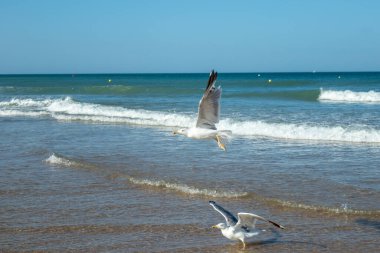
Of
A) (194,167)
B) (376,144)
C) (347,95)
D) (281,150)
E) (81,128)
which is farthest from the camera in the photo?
(347,95)

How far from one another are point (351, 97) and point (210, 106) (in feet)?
77.7

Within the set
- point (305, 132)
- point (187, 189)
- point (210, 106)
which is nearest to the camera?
point (210, 106)

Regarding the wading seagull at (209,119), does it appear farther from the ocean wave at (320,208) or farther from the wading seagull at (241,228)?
the wading seagull at (241,228)

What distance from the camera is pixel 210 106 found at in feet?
26.7

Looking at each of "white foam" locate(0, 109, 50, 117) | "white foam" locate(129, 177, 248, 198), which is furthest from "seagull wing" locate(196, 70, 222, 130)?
"white foam" locate(0, 109, 50, 117)

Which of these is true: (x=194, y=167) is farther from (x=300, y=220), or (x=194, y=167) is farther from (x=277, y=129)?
(x=277, y=129)

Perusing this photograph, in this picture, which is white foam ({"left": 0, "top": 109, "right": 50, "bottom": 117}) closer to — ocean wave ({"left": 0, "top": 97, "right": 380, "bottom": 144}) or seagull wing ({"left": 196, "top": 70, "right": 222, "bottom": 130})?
ocean wave ({"left": 0, "top": 97, "right": 380, "bottom": 144})

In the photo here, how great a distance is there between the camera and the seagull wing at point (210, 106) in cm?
772

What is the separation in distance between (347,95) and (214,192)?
2404 cm

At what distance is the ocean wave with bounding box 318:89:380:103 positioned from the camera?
2856 cm

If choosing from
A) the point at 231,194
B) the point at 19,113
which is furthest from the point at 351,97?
the point at 231,194

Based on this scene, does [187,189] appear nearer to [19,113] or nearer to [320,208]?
[320,208]

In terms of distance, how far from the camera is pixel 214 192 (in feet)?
28.5

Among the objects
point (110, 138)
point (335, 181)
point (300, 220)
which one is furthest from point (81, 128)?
point (300, 220)
